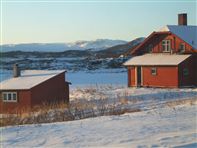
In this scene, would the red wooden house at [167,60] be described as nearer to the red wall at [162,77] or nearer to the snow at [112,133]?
the red wall at [162,77]

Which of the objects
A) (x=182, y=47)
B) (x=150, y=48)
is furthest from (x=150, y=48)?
(x=182, y=47)

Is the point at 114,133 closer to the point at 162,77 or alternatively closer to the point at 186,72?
the point at 162,77

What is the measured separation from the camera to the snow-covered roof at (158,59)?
33.5 metres

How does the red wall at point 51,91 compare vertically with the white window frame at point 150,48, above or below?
below

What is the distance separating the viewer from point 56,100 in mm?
29500

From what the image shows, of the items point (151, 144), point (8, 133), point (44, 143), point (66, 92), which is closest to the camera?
point (151, 144)

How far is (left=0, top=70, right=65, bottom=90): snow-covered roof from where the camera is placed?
27734 mm

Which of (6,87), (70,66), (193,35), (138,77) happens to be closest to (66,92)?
(6,87)

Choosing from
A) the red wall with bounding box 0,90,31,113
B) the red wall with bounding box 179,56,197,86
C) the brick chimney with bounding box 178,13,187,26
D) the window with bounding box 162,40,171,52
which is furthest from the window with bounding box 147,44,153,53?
the red wall with bounding box 0,90,31,113

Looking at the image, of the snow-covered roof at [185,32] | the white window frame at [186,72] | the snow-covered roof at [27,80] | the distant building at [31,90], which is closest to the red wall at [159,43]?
the snow-covered roof at [185,32]

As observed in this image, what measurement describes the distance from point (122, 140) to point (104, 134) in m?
0.70

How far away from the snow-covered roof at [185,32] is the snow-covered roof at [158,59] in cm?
151

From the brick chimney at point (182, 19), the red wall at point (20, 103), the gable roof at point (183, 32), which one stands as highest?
the brick chimney at point (182, 19)

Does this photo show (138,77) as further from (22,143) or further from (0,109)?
(22,143)
